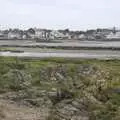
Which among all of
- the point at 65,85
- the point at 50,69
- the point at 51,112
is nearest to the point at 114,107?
the point at 51,112

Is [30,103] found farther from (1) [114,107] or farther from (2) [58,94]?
(1) [114,107]

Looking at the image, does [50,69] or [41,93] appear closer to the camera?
[41,93]

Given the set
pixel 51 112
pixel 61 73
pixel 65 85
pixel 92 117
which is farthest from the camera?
pixel 61 73

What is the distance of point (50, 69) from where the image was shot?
3067 cm

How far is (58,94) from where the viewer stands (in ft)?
76.0

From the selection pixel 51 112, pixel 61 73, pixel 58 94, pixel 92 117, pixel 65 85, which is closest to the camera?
pixel 92 117

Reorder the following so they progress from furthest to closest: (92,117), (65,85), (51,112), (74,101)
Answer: (65,85), (74,101), (51,112), (92,117)

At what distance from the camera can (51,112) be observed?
19734 millimetres

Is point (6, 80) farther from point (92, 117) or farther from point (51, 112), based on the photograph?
point (92, 117)

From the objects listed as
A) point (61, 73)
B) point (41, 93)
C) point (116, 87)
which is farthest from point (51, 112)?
point (61, 73)

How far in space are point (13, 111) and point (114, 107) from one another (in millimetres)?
5277

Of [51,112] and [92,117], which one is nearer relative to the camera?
[92,117]

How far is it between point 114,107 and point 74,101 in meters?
2.80

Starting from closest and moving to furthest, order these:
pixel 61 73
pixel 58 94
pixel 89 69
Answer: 1. pixel 58 94
2. pixel 61 73
3. pixel 89 69
